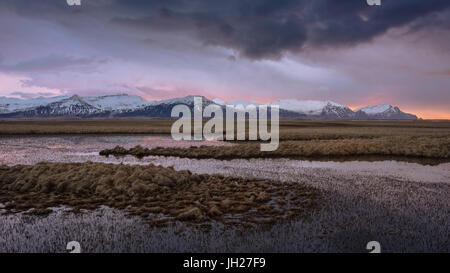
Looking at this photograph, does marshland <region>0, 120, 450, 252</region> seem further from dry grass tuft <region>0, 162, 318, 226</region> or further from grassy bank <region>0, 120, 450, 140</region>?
grassy bank <region>0, 120, 450, 140</region>

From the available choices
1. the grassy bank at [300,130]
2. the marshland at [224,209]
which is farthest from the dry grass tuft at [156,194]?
the grassy bank at [300,130]

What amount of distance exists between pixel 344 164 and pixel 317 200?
12.1m

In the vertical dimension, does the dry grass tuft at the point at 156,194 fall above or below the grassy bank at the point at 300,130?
below

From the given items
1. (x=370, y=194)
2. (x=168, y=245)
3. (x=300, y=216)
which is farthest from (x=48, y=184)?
(x=370, y=194)

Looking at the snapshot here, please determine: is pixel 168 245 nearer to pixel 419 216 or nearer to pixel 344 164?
pixel 419 216

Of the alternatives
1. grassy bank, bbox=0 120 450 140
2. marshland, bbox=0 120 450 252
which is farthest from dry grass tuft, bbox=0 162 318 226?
grassy bank, bbox=0 120 450 140

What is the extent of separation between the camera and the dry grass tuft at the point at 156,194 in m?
10.7

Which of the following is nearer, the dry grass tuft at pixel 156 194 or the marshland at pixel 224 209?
the marshland at pixel 224 209

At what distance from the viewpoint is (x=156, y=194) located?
43.7 feet

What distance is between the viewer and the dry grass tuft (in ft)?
35.0

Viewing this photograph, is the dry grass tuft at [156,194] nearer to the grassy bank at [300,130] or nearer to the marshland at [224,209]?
the marshland at [224,209]

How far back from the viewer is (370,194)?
43.0ft

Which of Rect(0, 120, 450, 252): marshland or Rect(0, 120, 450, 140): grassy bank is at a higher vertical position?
Rect(0, 120, 450, 140): grassy bank
